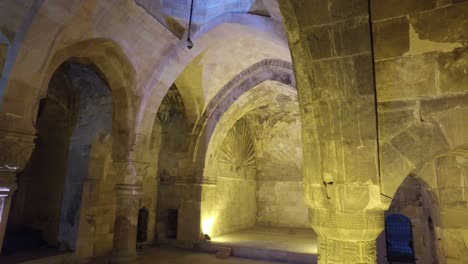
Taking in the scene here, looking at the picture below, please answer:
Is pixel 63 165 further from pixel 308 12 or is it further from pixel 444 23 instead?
pixel 444 23

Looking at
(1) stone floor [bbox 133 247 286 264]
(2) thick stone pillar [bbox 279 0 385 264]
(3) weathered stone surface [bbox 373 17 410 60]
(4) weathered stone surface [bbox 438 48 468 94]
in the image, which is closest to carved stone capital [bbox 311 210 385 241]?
(2) thick stone pillar [bbox 279 0 385 264]

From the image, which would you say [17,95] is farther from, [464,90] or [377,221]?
[464,90]

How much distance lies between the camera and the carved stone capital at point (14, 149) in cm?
349

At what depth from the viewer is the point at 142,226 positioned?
27.0ft

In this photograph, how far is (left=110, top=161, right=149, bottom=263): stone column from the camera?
5.61 m

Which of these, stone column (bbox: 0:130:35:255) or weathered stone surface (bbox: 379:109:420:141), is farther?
stone column (bbox: 0:130:35:255)

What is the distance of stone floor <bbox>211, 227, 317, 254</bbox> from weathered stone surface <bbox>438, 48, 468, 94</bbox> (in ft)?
18.9

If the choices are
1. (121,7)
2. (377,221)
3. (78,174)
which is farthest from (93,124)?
(377,221)

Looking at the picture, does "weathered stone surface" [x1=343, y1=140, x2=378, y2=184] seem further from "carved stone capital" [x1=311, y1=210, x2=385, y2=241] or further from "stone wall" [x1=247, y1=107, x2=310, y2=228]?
Answer: "stone wall" [x1=247, y1=107, x2=310, y2=228]

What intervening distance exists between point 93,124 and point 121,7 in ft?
11.4

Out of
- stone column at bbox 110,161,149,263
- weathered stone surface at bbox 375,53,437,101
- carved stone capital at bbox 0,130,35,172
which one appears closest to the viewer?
weathered stone surface at bbox 375,53,437,101

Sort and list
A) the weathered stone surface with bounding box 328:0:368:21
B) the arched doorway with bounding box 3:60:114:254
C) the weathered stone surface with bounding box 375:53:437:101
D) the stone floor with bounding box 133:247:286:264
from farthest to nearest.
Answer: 1. the arched doorway with bounding box 3:60:114:254
2. the stone floor with bounding box 133:247:286:264
3. the weathered stone surface with bounding box 328:0:368:21
4. the weathered stone surface with bounding box 375:53:437:101

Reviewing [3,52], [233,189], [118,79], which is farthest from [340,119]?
[233,189]

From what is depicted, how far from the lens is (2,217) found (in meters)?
3.54
